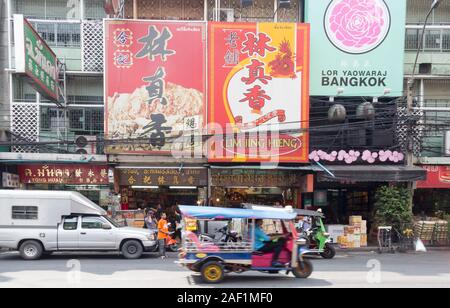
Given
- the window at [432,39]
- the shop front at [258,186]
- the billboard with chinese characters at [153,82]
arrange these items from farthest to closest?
the window at [432,39] → the shop front at [258,186] → the billboard with chinese characters at [153,82]

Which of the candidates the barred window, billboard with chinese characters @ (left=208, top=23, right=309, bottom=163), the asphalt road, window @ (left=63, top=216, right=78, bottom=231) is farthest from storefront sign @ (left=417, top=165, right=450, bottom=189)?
the barred window

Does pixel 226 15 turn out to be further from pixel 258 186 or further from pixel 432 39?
pixel 432 39

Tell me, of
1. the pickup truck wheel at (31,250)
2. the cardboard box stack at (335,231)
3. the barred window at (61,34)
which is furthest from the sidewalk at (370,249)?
the barred window at (61,34)

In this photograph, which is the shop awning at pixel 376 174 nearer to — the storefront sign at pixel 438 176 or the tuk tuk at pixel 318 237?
the storefront sign at pixel 438 176

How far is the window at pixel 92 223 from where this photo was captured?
14125 mm

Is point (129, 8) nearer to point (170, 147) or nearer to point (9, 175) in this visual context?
point (170, 147)

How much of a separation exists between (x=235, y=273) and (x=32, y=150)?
11710 millimetres

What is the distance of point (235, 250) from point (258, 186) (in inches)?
370

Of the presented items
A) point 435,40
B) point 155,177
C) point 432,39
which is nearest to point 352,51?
point 432,39

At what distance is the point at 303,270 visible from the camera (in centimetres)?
1060

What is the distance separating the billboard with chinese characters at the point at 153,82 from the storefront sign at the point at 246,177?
242 cm

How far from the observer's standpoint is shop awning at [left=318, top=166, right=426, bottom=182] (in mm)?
17688

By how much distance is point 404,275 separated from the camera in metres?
11.4

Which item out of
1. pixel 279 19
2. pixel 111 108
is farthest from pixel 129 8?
pixel 279 19
